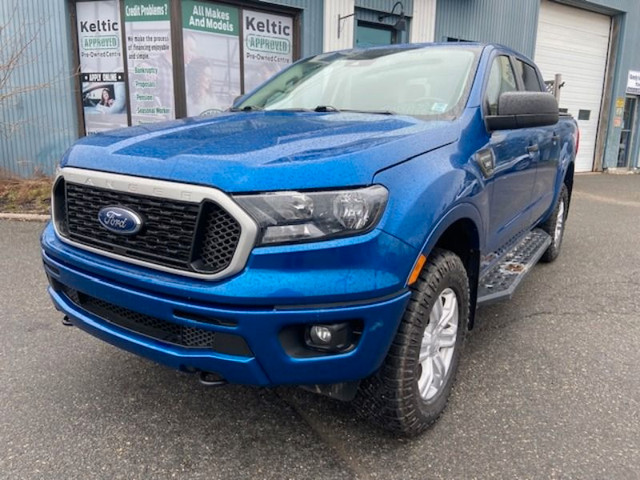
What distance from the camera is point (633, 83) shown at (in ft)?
53.0

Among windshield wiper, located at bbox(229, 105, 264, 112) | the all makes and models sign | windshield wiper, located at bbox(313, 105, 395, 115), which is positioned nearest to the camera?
windshield wiper, located at bbox(313, 105, 395, 115)

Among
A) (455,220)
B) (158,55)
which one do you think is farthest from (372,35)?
(455,220)

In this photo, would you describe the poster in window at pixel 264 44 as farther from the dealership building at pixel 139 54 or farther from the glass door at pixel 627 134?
the glass door at pixel 627 134

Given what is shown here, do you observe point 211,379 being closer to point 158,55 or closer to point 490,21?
point 158,55

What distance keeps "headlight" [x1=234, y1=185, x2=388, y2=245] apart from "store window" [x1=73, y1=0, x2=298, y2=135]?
708cm

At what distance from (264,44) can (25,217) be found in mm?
4847

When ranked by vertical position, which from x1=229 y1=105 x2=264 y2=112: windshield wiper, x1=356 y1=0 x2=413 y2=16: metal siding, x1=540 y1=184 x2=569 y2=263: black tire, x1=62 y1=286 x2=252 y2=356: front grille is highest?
x1=356 y1=0 x2=413 y2=16: metal siding

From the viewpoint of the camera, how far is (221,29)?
28.7 ft

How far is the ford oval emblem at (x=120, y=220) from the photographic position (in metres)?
2.02

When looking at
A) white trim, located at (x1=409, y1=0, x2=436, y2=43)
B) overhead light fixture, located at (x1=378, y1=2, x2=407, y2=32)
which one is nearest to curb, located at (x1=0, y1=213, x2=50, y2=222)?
overhead light fixture, located at (x1=378, y1=2, x2=407, y2=32)

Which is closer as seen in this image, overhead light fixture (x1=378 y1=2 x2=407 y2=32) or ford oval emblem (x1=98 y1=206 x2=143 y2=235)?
ford oval emblem (x1=98 y1=206 x2=143 y2=235)

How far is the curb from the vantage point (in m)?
6.52

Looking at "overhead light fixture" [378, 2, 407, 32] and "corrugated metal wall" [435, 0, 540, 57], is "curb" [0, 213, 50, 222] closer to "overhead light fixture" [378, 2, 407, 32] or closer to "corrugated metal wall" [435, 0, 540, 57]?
"overhead light fixture" [378, 2, 407, 32]

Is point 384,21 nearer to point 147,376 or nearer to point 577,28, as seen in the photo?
point 577,28
